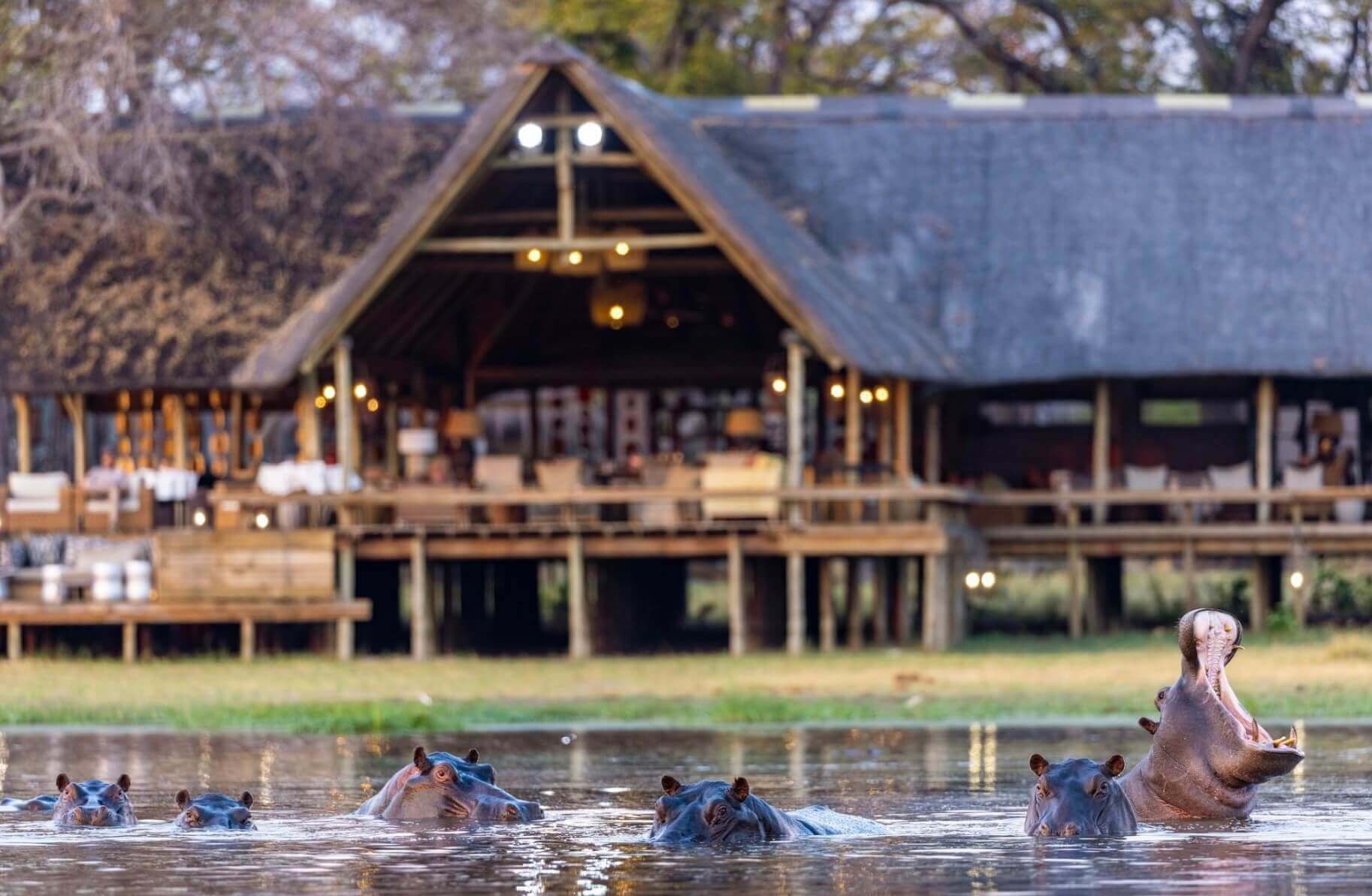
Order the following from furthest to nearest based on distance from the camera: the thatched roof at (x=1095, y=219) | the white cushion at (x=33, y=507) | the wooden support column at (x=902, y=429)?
1. the thatched roof at (x=1095, y=219)
2. the white cushion at (x=33, y=507)
3. the wooden support column at (x=902, y=429)

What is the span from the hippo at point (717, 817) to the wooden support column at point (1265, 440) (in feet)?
59.6

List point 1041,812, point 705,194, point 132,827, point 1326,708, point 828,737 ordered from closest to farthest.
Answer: point 1041,812 < point 132,827 < point 828,737 < point 1326,708 < point 705,194

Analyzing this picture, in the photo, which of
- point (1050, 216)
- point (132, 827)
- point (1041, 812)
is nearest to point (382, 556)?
point (1050, 216)

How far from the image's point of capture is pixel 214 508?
2942 centimetres

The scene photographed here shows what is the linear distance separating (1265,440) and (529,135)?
8976 mm

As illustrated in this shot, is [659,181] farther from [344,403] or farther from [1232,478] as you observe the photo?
[1232,478]

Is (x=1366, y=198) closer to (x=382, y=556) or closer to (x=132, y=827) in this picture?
(x=382, y=556)

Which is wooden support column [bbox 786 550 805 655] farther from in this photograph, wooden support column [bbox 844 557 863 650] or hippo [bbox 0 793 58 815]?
hippo [bbox 0 793 58 815]

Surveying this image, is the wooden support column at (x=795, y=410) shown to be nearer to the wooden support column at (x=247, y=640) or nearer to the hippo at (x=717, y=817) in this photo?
the wooden support column at (x=247, y=640)

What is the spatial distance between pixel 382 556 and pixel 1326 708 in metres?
10.4

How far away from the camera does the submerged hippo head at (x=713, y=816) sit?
38.1ft

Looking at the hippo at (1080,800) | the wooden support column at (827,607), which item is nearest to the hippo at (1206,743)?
the hippo at (1080,800)

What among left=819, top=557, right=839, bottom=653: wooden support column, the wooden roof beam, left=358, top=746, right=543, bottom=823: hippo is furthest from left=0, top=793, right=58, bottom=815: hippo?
left=819, top=557, right=839, bottom=653: wooden support column

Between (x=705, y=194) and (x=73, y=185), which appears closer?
(x=705, y=194)
